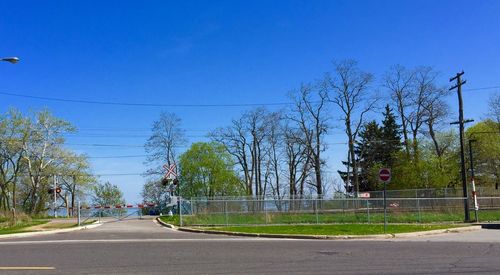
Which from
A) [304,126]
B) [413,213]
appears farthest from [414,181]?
[413,213]

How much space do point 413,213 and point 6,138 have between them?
47346mm

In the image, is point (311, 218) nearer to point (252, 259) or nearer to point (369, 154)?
point (252, 259)

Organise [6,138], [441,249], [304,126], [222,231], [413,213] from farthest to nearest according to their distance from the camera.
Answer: [304,126]
[6,138]
[413,213]
[222,231]
[441,249]

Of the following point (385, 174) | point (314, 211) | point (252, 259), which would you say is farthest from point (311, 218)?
point (252, 259)

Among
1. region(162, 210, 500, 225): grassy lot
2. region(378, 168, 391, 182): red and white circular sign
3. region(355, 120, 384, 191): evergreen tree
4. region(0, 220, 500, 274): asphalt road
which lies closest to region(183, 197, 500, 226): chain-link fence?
region(162, 210, 500, 225): grassy lot

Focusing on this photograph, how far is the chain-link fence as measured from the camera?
3045 centimetres

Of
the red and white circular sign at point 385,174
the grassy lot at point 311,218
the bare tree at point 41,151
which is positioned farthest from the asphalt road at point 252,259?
the bare tree at point 41,151

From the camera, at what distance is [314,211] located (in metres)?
33.9

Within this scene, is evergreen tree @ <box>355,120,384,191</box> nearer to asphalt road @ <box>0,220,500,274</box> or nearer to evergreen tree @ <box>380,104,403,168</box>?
evergreen tree @ <box>380,104,403,168</box>

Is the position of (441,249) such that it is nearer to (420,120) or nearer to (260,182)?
(420,120)

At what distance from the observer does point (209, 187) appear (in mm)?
63719

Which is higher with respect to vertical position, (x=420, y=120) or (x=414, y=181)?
(x=420, y=120)

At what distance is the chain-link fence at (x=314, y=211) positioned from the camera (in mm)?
30453

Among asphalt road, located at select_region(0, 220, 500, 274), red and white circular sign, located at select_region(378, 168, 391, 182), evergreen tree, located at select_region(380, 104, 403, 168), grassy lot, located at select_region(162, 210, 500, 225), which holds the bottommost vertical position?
grassy lot, located at select_region(162, 210, 500, 225)
